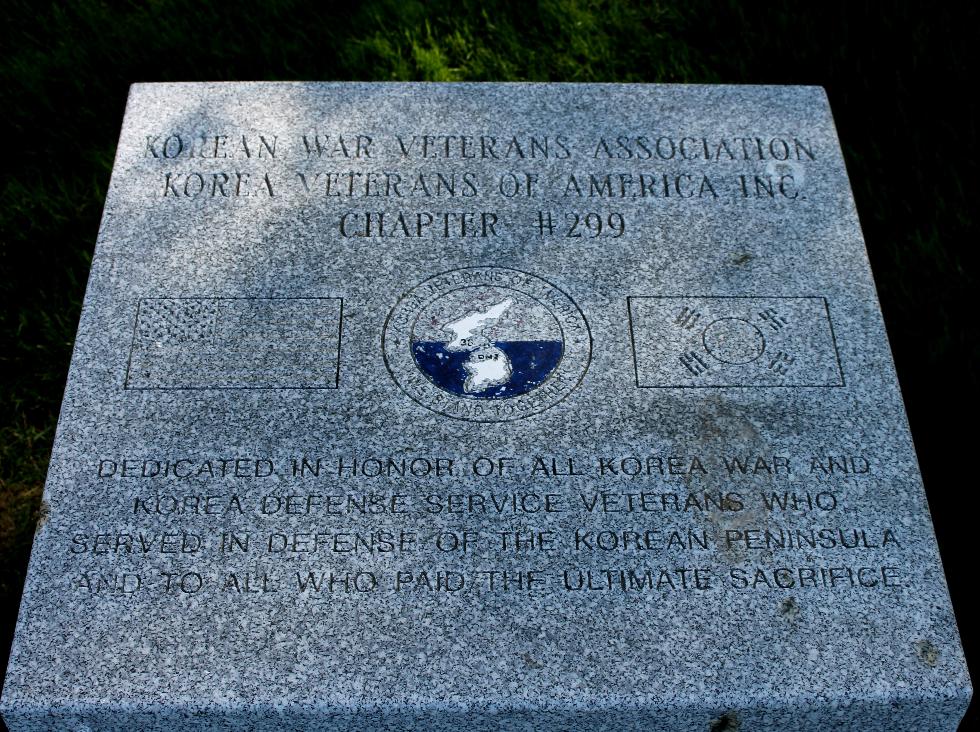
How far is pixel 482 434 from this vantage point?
111 inches

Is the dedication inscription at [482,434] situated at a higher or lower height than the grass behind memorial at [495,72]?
lower

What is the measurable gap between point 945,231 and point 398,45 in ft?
8.22

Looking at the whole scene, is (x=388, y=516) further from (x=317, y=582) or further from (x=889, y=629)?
(x=889, y=629)

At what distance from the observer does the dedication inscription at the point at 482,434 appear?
97.2 inches

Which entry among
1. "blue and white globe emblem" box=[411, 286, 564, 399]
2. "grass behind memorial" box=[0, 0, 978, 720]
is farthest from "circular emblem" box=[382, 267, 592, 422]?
"grass behind memorial" box=[0, 0, 978, 720]

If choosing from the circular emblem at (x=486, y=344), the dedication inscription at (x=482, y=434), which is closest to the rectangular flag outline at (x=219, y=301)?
the dedication inscription at (x=482, y=434)

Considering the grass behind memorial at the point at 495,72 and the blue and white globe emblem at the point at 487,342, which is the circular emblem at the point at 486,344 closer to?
the blue and white globe emblem at the point at 487,342

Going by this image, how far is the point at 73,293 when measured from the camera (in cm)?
413

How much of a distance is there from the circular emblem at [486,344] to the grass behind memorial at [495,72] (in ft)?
5.45

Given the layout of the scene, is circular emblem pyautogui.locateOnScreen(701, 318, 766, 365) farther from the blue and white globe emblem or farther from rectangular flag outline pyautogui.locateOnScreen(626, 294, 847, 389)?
the blue and white globe emblem

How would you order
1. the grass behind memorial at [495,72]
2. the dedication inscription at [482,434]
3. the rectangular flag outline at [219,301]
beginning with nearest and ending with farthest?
1. the dedication inscription at [482,434]
2. the rectangular flag outline at [219,301]
3. the grass behind memorial at [495,72]

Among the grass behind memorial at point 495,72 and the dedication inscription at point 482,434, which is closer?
the dedication inscription at point 482,434

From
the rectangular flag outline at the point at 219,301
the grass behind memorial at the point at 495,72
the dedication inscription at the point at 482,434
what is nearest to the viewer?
the dedication inscription at the point at 482,434

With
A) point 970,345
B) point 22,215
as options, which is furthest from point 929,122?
point 22,215
